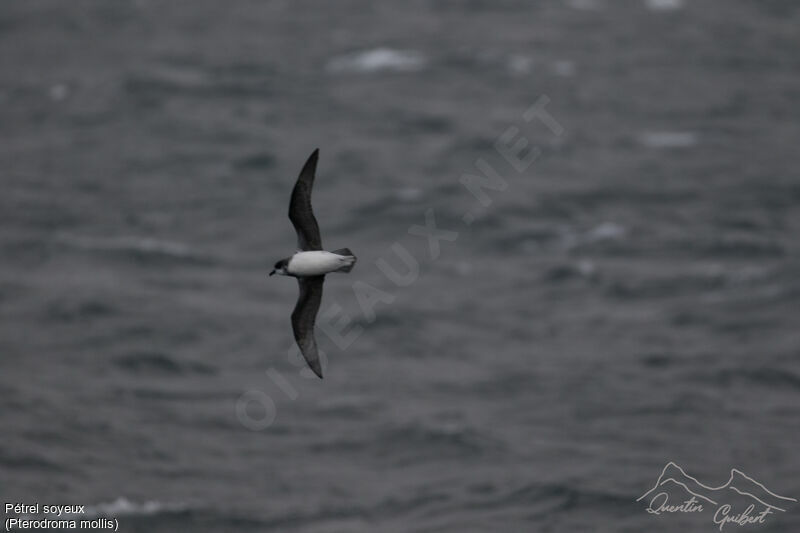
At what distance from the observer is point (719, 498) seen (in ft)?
133

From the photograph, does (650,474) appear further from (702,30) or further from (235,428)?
(702,30)

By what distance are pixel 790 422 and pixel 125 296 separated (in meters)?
25.9

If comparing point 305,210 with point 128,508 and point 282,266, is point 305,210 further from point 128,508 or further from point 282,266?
Answer: point 128,508

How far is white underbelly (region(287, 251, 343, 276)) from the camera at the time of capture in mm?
19484

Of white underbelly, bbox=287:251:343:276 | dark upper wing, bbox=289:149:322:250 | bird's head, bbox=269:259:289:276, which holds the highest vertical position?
dark upper wing, bbox=289:149:322:250

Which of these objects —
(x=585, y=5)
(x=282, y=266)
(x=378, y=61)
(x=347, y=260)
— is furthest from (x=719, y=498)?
(x=585, y=5)

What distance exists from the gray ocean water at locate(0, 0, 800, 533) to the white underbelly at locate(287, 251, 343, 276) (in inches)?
767

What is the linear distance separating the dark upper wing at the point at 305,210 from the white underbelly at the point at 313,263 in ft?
0.93

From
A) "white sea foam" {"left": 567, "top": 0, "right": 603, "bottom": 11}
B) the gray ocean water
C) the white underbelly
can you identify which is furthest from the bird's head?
"white sea foam" {"left": 567, "top": 0, "right": 603, "bottom": 11}

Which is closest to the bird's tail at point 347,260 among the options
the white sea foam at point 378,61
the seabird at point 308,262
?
the seabird at point 308,262

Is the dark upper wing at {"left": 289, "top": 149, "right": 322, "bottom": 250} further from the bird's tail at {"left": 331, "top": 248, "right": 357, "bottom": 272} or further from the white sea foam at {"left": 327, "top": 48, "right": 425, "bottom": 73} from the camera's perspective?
the white sea foam at {"left": 327, "top": 48, "right": 425, "bottom": 73}

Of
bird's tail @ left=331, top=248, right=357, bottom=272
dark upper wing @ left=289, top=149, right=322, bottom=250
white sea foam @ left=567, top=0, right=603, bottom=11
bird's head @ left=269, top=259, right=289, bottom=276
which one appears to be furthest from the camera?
white sea foam @ left=567, top=0, right=603, bottom=11

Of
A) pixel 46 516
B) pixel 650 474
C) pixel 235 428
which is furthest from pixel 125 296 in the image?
pixel 650 474

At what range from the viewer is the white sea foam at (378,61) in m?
71.7
